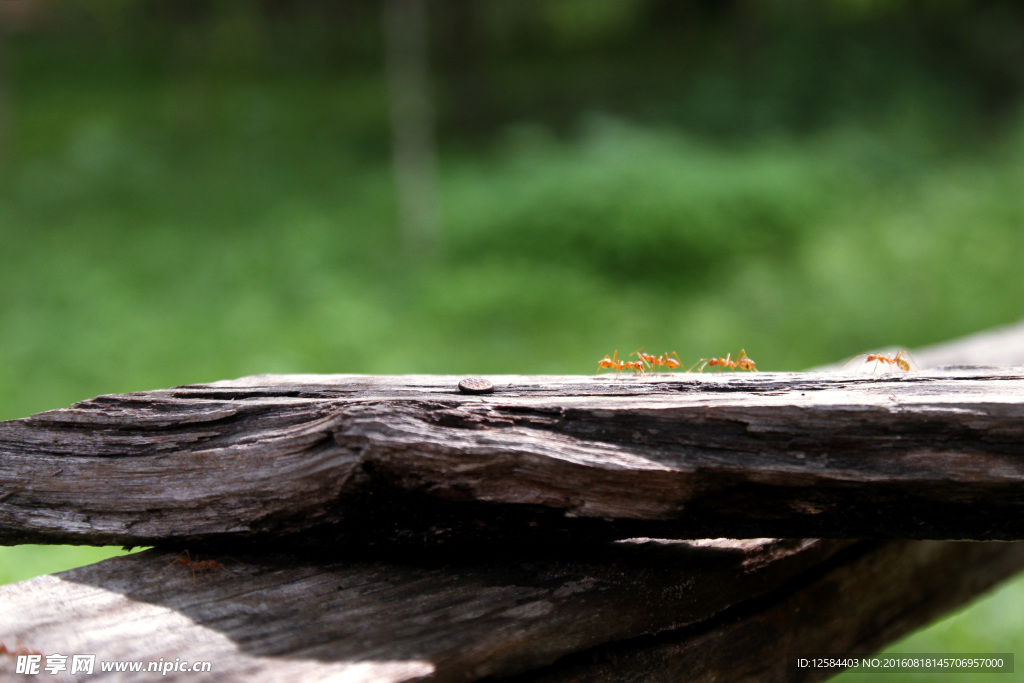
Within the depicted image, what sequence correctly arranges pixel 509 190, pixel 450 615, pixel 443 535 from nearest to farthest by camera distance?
pixel 450 615
pixel 443 535
pixel 509 190

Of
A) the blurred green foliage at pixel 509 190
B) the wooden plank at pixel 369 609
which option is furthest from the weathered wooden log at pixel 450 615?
the blurred green foliage at pixel 509 190

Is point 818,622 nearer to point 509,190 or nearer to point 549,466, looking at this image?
point 549,466

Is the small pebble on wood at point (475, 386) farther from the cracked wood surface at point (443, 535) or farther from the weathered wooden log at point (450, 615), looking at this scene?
the weathered wooden log at point (450, 615)

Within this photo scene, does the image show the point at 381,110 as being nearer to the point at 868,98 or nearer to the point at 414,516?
the point at 868,98

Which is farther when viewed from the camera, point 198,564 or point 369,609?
point 198,564

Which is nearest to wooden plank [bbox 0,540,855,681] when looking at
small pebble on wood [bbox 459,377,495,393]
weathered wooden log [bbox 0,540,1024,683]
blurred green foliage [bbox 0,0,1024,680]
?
weathered wooden log [bbox 0,540,1024,683]

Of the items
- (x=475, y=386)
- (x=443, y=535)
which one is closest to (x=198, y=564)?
(x=443, y=535)
